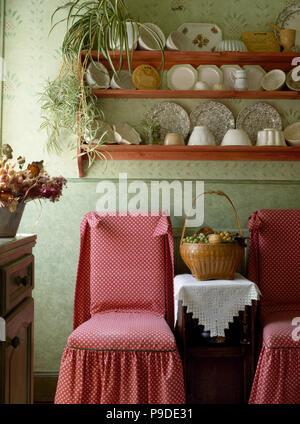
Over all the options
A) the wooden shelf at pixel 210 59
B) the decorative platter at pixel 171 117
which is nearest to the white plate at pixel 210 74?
the wooden shelf at pixel 210 59

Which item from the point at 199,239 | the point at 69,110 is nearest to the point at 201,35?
the point at 69,110

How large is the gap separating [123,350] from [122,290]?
1.58 feet

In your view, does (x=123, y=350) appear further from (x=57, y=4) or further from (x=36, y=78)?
(x=57, y=4)

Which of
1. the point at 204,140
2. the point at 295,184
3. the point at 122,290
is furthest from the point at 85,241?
the point at 295,184

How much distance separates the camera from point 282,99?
9.45ft

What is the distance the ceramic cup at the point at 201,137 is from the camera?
2.69 m

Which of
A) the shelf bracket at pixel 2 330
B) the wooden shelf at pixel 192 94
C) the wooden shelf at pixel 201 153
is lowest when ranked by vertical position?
the shelf bracket at pixel 2 330

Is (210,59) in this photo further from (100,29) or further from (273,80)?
(100,29)

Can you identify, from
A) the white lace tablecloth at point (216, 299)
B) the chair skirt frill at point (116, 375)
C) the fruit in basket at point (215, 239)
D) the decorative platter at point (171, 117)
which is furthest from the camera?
the decorative platter at point (171, 117)

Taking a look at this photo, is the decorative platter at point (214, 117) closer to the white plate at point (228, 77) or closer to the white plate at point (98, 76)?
the white plate at point (228, 77)

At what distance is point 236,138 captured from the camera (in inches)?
105

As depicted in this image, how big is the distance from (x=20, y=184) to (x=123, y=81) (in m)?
1.51

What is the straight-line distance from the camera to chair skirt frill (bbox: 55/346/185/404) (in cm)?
209

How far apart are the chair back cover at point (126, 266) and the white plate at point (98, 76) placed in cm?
82
